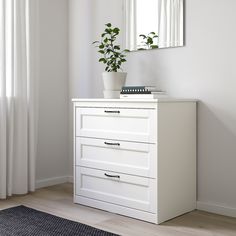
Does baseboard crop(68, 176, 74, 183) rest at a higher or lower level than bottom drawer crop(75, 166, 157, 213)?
lower

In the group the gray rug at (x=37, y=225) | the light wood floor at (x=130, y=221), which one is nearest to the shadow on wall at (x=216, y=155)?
the light wood floor at (x=130, y=221)

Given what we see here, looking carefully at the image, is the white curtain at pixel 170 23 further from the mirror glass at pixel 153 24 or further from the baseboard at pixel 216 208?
the baseboard at pixel 216 208

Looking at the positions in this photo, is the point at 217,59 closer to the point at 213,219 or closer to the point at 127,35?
the point at 127,35

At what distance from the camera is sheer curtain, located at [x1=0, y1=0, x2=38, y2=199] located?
10.2 feet

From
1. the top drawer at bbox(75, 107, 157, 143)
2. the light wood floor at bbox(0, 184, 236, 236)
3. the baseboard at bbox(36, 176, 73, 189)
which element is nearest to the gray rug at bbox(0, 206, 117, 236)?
the light wood floor at bbox(0, 184, 236, 236)

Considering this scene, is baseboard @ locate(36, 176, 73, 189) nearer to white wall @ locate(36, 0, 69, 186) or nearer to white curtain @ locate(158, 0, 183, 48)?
white wall @ locate(36, 0, 69, 186)

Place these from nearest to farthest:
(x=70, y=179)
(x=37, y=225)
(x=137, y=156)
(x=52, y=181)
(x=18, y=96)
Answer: (x=37, y=225) → (x=137, y=156) → (x=18, y=96) → (x=52, y=181) → (x=70, y=179)

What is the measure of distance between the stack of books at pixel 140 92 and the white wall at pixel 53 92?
1.04 meters

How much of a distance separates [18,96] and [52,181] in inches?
36.9

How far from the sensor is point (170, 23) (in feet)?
9.75

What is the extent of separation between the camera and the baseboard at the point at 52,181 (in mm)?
3559

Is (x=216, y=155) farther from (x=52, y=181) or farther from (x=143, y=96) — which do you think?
(x=52, y=181)

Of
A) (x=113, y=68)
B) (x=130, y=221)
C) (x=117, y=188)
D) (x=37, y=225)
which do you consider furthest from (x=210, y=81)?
(x=37, y=225)

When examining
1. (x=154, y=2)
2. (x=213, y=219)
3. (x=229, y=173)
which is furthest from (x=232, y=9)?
(x=213, y=219)
